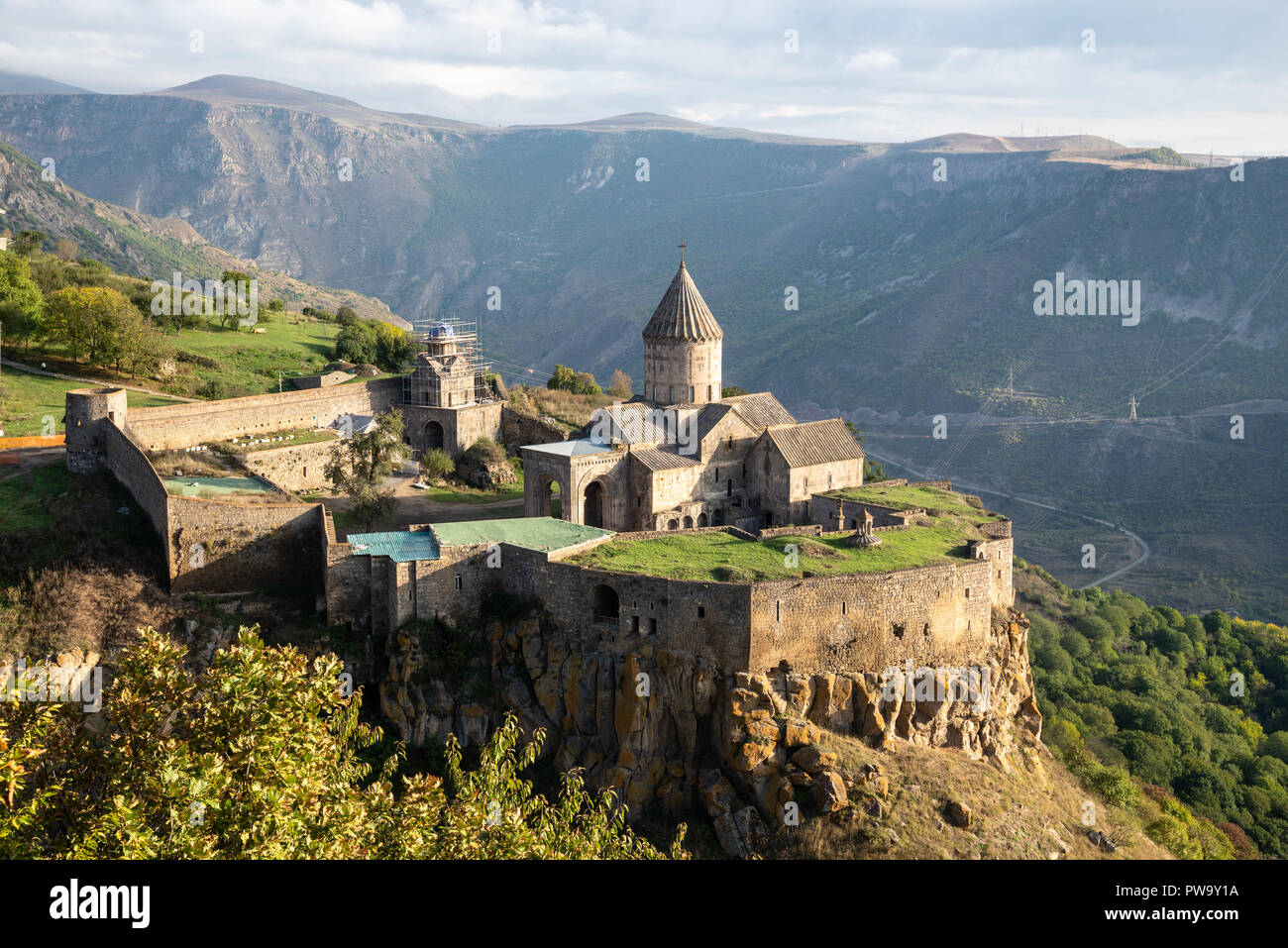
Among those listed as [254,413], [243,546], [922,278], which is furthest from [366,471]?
[922,278]

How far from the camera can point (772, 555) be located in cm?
3244

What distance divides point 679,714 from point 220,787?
765 inches

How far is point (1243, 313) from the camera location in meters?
102

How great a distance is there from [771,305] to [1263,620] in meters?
77.4

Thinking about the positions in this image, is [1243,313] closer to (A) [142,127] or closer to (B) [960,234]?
(B) [960,234]

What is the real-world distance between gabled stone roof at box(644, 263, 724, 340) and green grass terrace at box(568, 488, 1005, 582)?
381 inches

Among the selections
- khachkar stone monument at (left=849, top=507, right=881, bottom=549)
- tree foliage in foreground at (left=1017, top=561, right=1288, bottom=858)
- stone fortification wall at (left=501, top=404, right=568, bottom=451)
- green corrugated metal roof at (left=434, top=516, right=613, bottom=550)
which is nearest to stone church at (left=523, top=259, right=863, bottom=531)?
green corrugated metal roof at (left=434, top=516, right=613, bottom=550)

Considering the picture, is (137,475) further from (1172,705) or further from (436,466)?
(1172,705)

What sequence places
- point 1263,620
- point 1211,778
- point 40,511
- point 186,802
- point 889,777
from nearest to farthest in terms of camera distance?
point 186,802 → point 889,777 → point 40,511 → point 1211,778 → point 1263,620

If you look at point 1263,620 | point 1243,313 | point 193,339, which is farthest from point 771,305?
point 193,339

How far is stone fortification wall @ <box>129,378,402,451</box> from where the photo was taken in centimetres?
4134

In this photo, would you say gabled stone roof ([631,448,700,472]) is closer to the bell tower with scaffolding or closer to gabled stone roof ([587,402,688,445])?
gabled stone roof ([587,402,688,445])

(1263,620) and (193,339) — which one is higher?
(193,339)

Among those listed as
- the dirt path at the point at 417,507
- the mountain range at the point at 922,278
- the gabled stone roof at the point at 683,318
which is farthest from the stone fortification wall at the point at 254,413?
the mountain range at the point at 922,278
